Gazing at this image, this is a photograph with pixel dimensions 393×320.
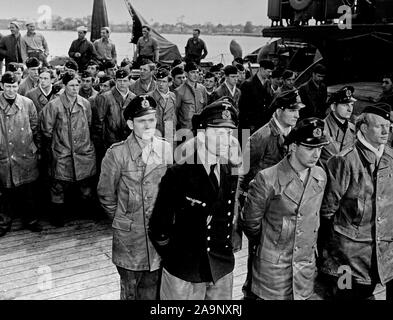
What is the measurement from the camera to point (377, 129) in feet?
11.4

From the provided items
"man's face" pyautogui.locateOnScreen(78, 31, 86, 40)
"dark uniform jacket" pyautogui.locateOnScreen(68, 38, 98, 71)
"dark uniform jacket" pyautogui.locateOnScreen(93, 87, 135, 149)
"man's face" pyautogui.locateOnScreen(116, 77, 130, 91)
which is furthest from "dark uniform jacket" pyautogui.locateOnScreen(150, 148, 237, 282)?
"man's face" pyautogui.locateOnScreen(78, 31, 86, 40)

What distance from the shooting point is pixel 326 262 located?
12.1 ft

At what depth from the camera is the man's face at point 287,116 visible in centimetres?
439

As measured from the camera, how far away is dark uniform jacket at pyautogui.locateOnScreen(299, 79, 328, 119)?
721 cm

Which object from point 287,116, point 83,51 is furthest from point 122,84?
point 83,51

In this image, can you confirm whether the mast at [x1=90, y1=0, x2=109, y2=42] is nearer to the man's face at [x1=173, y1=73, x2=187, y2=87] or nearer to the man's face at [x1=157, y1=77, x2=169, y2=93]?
the man's face at [x1=173, y1=73, x2=187, y2=87]

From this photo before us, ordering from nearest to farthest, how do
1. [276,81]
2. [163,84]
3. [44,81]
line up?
[44,81]
[163,84]
[276,81]

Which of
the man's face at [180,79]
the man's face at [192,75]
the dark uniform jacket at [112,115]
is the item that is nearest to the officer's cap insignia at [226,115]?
the dark uniform jacket at [112,115]

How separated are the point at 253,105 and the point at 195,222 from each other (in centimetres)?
500

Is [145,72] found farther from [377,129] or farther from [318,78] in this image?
[377,129]

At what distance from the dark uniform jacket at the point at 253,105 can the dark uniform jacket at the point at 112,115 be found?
2.17 meters
